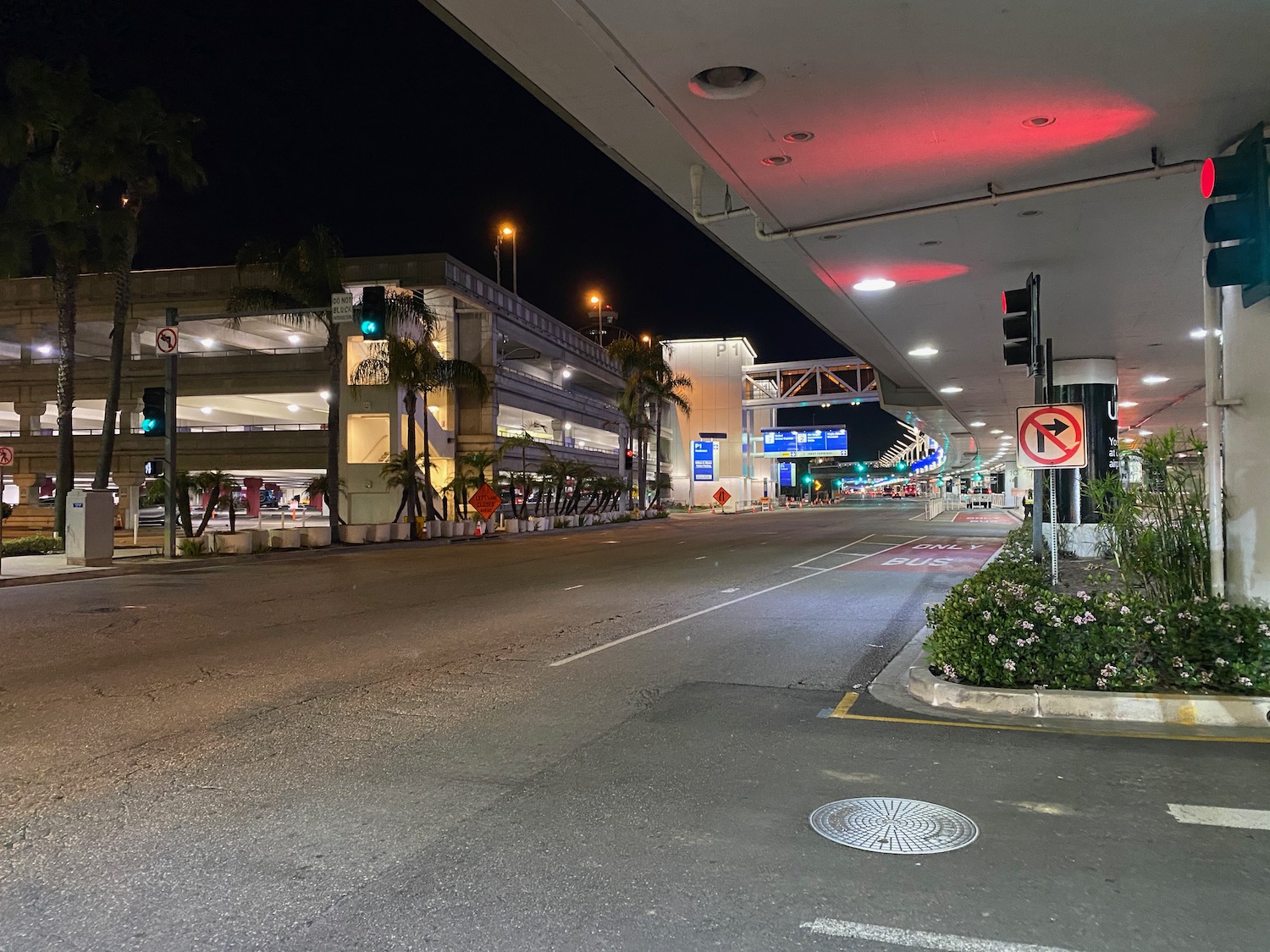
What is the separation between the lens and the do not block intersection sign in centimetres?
916

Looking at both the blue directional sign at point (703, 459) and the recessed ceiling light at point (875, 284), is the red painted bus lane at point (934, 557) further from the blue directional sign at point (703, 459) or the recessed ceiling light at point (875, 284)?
the blue directional sign at point (703, 459)

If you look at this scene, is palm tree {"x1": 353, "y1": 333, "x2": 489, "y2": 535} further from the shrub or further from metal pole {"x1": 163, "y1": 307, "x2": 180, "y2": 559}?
the shrub

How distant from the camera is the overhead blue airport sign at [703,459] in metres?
79.2

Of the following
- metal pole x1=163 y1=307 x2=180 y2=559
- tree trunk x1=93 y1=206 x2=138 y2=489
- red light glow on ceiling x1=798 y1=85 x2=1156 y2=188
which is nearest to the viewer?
red light glow on ceiling x1=798 y1=85 x2=1156 y2=188

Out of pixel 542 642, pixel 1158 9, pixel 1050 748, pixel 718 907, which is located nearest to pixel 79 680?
pixel 542 642

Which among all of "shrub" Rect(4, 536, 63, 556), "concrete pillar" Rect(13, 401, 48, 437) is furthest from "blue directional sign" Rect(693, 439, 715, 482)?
"shrub" Rect(4, 536, 63, 556)

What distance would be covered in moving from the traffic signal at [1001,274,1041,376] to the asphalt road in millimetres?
3577

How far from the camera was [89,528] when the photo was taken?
70.3ft

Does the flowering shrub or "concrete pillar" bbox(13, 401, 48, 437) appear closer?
the flowering shrub

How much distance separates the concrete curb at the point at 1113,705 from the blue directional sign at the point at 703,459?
71963 mm

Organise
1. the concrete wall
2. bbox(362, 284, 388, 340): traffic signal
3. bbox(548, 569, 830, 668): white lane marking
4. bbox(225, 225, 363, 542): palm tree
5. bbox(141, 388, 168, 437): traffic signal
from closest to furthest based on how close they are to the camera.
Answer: bbox(548, 569, 830, 668): white lane marking → bbox(362, 284, 388, 340): traffic signal → bbox(141, 388, 168, 437): traffic signal → bbox(225, 225, 363, 542): palm tree → the concrete wall

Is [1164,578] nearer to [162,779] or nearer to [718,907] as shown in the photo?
[718,907]

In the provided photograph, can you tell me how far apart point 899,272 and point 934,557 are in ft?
42.5

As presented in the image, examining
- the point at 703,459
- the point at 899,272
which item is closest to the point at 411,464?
the point at 899,272
